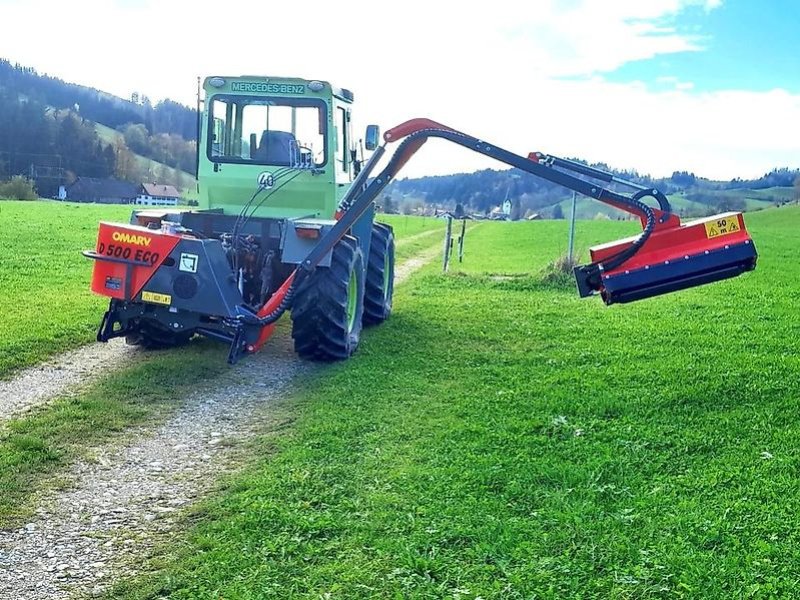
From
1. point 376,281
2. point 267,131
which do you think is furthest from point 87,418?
point 376,281

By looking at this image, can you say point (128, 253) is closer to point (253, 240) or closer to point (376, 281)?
point (253, 240)

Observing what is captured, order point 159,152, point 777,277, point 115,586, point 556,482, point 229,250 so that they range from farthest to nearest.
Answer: point 159,152
point 777,277
point 229,250
point 556,482
point 115,586

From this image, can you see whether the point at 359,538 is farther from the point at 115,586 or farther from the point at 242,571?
the point at 115,586

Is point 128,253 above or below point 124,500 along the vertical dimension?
above

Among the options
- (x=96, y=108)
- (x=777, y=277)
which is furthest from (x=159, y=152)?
(x=777, y=277)

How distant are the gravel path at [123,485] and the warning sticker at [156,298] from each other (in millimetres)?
880

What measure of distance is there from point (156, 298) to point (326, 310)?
5.32 ft

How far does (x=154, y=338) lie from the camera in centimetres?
848

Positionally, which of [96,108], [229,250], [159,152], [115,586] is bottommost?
[115,586]

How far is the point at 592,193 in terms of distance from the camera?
6988 millimetres

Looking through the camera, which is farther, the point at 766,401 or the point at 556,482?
the point at 766,401

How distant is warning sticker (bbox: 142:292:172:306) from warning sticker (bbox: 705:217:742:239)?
4.76 metres

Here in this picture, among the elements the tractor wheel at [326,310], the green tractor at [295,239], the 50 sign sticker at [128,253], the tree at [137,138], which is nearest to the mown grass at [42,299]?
the green tractor at [295,239]

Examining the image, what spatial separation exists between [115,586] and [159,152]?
70.3 metres
